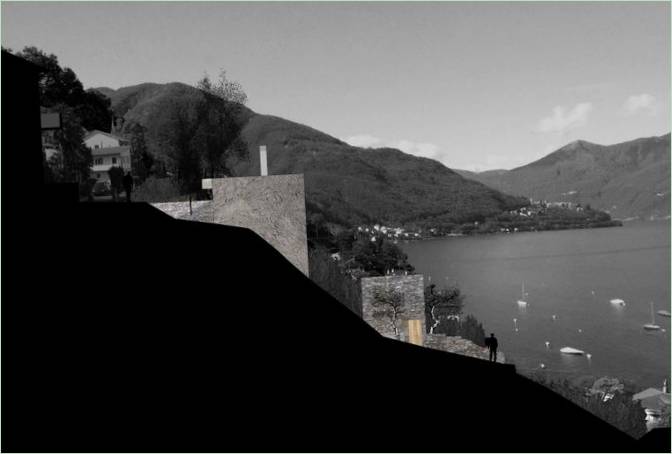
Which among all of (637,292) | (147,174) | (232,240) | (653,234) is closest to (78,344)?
(232,240)

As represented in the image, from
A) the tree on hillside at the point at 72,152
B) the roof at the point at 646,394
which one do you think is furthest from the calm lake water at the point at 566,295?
the tree on hillside at the point at 72,152

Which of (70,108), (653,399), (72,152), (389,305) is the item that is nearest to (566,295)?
(653,399)

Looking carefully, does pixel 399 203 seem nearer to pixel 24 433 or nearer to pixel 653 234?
pixel 653 234

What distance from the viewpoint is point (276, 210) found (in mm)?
9664

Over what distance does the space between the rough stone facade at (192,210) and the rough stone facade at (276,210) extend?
1.46ft

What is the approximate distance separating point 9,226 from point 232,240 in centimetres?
329

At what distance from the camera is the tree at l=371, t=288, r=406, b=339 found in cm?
1031

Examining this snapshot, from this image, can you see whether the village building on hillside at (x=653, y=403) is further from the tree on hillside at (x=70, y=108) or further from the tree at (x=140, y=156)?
the tree on hillside at (x=70, y=108)

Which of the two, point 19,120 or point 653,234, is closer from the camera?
point 19,120

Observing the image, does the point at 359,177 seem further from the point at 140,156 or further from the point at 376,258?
the point at 140,156

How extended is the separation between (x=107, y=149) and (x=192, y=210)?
53.2 ft

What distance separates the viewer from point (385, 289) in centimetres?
1035

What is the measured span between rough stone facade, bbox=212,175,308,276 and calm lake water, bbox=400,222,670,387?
26.4m

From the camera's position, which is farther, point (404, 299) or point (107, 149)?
point (107, 149)
